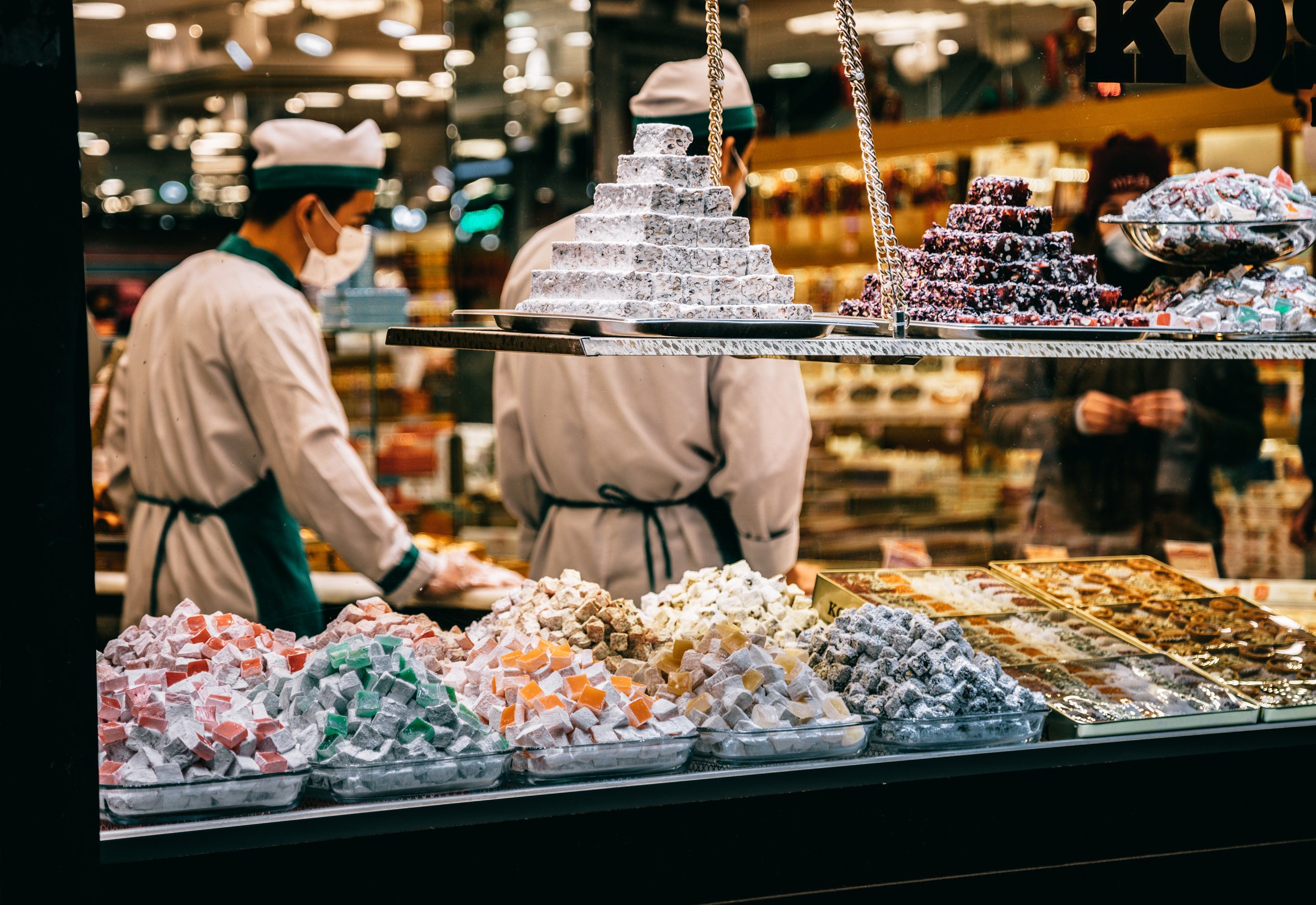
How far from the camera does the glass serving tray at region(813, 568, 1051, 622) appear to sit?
292 centimetres

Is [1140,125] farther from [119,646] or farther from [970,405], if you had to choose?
[119,646]

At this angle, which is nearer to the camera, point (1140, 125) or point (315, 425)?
point (315, 425)

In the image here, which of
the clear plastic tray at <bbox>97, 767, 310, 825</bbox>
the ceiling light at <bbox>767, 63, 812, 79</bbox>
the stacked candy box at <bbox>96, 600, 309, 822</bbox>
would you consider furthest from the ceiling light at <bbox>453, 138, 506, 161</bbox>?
the clear plastic tray at <bbox>97, 767, 310, 825</bbox>

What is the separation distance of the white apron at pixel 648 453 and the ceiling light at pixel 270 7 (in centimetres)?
162

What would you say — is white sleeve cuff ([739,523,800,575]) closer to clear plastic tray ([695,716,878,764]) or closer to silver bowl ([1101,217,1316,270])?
silver bowl ([1101,217,1316,270])

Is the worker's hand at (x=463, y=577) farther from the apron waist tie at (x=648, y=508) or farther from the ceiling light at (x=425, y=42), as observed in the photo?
the ceiling light at (x=425, y=42)

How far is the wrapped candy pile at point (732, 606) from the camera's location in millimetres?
2584

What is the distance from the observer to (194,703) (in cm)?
193

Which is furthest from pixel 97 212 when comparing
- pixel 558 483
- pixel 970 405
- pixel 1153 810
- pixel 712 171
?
pixel 1153 810

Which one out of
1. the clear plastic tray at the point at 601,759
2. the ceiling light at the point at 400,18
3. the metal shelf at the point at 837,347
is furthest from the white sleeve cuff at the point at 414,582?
the ceiling light at the point at 400,18

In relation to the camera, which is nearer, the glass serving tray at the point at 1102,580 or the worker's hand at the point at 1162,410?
the glass serving tray at the point at 1102,580

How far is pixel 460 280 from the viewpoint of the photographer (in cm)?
535

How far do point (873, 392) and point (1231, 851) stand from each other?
121 inches

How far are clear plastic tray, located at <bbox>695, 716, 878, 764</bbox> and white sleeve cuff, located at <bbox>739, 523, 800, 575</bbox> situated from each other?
152cm
